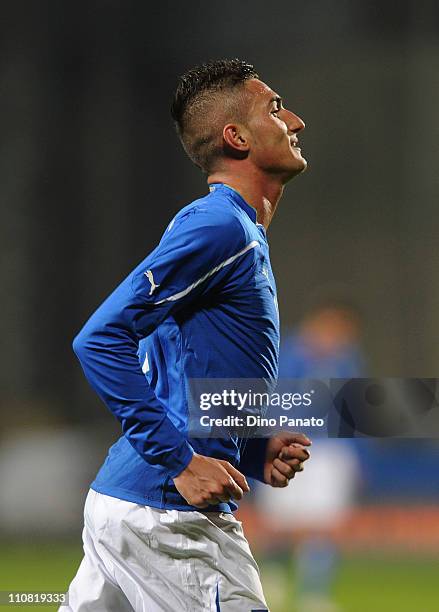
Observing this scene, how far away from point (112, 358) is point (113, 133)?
0.95m

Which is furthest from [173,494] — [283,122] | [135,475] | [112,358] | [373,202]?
[373,202]

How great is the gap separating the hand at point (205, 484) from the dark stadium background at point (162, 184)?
2.36 feet

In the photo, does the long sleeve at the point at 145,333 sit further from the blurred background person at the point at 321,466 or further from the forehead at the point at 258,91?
the blurred background person at the point at 321,466

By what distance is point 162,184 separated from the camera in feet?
6.76

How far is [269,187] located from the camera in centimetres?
153

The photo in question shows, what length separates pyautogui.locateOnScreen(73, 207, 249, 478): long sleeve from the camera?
125 centimetres

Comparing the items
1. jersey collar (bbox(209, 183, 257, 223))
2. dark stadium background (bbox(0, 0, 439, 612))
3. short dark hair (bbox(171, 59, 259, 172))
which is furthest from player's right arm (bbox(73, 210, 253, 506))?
dark stadium background (bbox(0, 0, 439, 612))

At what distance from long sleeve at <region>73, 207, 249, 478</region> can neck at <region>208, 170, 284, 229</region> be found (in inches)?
8.8

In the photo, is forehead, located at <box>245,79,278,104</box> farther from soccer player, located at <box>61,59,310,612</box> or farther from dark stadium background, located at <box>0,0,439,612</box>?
dark stadium background, located at <box>0,0,439,612</box>

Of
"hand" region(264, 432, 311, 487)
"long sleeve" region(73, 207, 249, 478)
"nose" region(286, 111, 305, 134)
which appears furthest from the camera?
"nose" region(286, 111, 305, 134)

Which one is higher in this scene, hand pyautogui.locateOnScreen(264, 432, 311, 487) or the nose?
the nose

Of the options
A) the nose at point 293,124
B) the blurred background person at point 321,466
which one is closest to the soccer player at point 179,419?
the nose at point 293,124

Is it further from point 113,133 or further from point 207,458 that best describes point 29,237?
point 207,458

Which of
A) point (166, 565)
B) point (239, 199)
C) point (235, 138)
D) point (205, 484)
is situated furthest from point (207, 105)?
point (166, 565)
